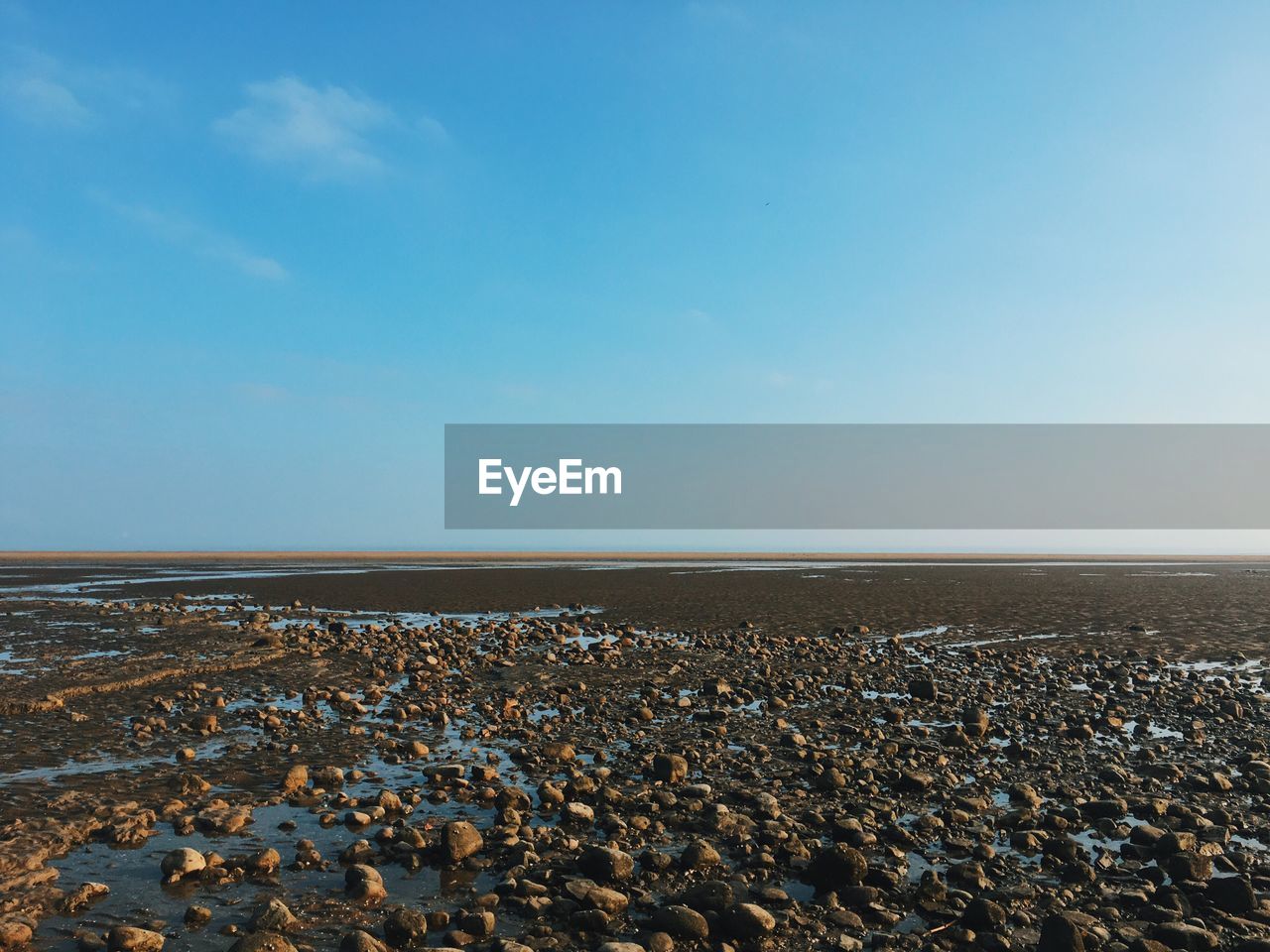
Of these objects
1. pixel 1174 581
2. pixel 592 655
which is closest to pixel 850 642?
pixel 592 655

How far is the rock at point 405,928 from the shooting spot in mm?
5535

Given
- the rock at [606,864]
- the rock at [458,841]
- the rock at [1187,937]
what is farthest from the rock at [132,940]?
the rock at [1187,937]

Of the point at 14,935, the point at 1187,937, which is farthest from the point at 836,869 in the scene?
the point at 14,935

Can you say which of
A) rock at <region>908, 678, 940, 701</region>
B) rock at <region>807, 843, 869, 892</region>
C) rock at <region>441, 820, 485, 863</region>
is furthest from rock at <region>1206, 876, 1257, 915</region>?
rock at <region>908, 678, 940, 701</region>

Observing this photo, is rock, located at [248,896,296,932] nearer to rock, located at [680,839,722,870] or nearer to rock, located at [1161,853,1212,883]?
rock, located at [680,839,722,870]

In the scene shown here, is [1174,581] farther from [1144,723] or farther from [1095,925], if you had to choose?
[1095,925]

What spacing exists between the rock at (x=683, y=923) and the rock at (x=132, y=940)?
11.0 ft

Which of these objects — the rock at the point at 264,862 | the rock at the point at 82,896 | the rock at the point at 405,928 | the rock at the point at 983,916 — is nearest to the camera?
the rock at the point at 405,928

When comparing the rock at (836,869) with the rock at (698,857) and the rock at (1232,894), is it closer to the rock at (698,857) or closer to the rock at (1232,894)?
the rock at (698,857)

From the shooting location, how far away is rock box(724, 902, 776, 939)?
569cm

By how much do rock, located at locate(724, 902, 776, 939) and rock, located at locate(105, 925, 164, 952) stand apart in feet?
12.7

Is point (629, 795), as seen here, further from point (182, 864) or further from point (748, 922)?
point (182, 864)

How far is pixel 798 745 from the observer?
35.6 feet

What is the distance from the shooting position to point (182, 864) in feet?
21.4
